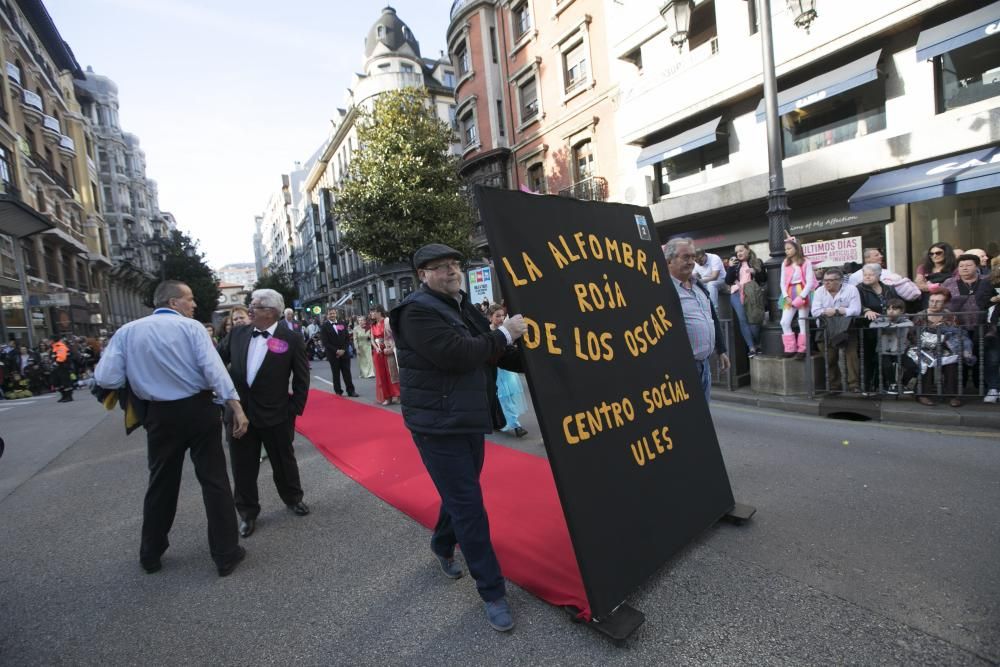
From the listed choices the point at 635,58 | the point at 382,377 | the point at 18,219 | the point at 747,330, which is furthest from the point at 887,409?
the point at 18,219

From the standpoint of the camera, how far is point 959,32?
8.79m

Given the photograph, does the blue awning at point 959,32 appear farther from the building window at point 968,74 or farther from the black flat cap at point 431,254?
the black flat cap at point 431,254

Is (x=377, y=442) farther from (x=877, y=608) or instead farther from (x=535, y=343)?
(x=877, y=608)

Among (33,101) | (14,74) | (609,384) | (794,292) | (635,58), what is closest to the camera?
(609,384)

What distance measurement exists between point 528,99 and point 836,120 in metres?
12.0

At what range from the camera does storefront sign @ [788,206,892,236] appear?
10.7 meters

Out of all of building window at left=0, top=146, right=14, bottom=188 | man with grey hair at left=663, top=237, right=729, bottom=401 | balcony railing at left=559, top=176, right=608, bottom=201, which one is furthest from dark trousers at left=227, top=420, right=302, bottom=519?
building window at left=0, top=146, right=14, bottom=188

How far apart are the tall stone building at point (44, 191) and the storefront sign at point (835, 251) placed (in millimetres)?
22251

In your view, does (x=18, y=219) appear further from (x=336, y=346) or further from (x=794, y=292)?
(x=794, y=292)

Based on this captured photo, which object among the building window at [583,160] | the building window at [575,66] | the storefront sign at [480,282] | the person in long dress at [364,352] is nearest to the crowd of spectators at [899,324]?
the person in long dress at [364,352]

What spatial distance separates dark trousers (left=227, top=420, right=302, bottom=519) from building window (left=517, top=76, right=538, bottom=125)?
1847 centimetres

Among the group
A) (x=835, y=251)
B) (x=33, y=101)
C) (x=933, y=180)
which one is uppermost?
(x=33, y=101)

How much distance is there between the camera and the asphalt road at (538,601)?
2.14 metres

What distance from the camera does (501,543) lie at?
3.12 metres
